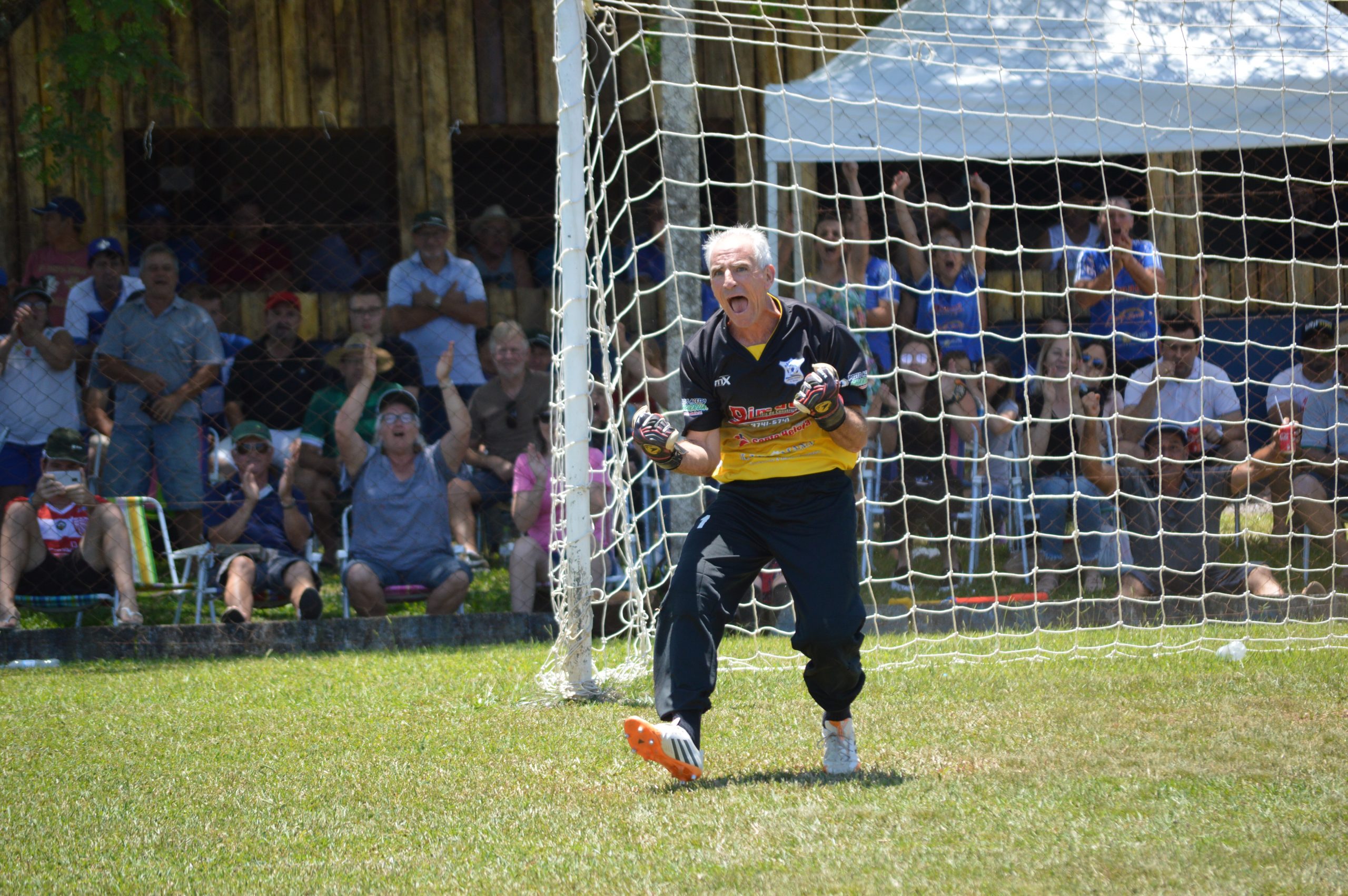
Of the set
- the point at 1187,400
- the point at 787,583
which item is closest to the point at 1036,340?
the point at 1187,400

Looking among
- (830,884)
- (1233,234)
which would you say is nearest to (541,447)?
(830,884)

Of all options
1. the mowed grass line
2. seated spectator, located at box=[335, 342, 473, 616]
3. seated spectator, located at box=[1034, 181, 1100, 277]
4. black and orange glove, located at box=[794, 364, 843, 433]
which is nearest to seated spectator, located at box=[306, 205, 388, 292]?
seated spectator, located at box=[335, 342, 473, 616]

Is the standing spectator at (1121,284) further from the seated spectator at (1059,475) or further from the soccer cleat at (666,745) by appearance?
the soccer cleat at (666,745)

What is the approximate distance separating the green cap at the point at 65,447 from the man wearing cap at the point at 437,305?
238cm

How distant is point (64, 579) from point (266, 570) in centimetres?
118

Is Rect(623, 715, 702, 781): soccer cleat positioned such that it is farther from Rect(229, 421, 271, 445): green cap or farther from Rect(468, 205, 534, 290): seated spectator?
Rect(468, 205, 534, 290): seated spectator

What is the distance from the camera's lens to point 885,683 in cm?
616

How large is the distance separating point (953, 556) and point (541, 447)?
288cm

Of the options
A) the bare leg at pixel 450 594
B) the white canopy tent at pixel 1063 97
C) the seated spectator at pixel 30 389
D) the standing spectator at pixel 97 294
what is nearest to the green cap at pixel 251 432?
the seated spectator at pixel 30 389

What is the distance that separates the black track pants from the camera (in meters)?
4.40

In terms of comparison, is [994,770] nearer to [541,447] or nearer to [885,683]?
[885,683]

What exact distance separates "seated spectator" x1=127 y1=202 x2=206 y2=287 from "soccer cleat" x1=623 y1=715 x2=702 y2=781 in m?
7.73

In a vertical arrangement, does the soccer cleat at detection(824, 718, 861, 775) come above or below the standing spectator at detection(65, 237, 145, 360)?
below

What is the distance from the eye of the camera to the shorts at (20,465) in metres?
9.14
